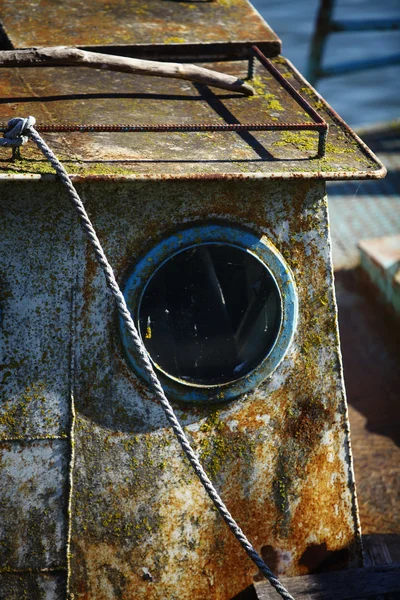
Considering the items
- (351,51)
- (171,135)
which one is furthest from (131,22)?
(351,51)

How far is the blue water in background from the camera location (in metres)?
11.8

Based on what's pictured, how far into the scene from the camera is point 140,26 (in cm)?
308

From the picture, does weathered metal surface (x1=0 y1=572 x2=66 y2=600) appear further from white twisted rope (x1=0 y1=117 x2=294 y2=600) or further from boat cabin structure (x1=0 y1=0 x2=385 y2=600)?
white twisted rope (x1=0 y1=117 x2=294 y2=600)

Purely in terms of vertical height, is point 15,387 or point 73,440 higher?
point 15,387

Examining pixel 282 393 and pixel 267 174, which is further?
pixel 282 393

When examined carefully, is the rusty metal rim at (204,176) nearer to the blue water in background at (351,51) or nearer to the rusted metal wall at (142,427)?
the rusted metal wall at (142,427)

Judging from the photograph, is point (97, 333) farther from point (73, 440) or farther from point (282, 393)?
point (282, 393)

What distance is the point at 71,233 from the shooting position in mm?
2168

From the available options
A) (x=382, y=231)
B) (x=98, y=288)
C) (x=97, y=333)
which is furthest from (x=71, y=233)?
(x=382, y=231)

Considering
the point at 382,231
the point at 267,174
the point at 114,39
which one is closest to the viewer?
the point at 267,174

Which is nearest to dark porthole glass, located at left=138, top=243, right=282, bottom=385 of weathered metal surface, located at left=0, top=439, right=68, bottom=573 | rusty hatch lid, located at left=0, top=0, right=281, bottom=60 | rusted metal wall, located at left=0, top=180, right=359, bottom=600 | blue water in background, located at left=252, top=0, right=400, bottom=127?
rusted metal wall, located at left=0, top=180, right=359, bottom=600

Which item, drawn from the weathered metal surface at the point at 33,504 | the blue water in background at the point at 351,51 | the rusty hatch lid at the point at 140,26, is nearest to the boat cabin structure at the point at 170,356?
the weathered metal surface at the point at 33,504

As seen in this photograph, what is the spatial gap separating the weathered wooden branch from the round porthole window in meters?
0.73

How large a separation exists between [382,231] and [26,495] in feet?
14.2
